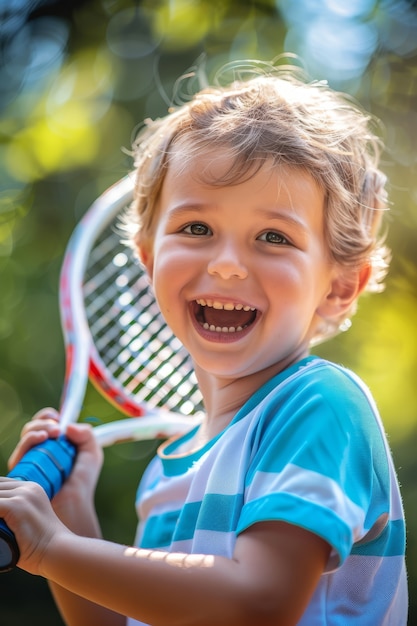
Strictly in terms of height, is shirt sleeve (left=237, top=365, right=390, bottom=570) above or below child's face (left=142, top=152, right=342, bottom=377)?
below

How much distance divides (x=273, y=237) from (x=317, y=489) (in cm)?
36

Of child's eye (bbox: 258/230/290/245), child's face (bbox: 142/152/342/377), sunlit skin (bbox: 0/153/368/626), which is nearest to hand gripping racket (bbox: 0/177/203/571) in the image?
sunlit skin (bbox: 0/153/368/626)

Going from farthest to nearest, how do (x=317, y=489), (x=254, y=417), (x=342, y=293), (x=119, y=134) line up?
(x=119, y=134), (x=342, y=293), (x=254, y=417), (x=317, y=489)

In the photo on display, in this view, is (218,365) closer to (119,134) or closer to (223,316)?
(223,316)

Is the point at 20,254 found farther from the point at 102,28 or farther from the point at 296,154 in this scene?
the point at 296,154

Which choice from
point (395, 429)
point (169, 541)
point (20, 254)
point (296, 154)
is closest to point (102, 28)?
point (20, 254)

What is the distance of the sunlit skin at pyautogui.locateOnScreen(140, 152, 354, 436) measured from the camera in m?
1.10

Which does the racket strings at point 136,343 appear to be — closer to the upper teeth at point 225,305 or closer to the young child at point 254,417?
the young child at point 254,417

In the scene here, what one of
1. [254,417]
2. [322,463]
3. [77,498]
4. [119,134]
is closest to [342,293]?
[254,417]

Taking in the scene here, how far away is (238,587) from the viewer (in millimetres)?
865

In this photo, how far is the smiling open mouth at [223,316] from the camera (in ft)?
3.76

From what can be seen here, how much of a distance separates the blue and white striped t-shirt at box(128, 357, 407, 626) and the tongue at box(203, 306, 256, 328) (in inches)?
4.1

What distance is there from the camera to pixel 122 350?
1619mm

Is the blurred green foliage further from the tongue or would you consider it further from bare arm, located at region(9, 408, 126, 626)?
the tongue
